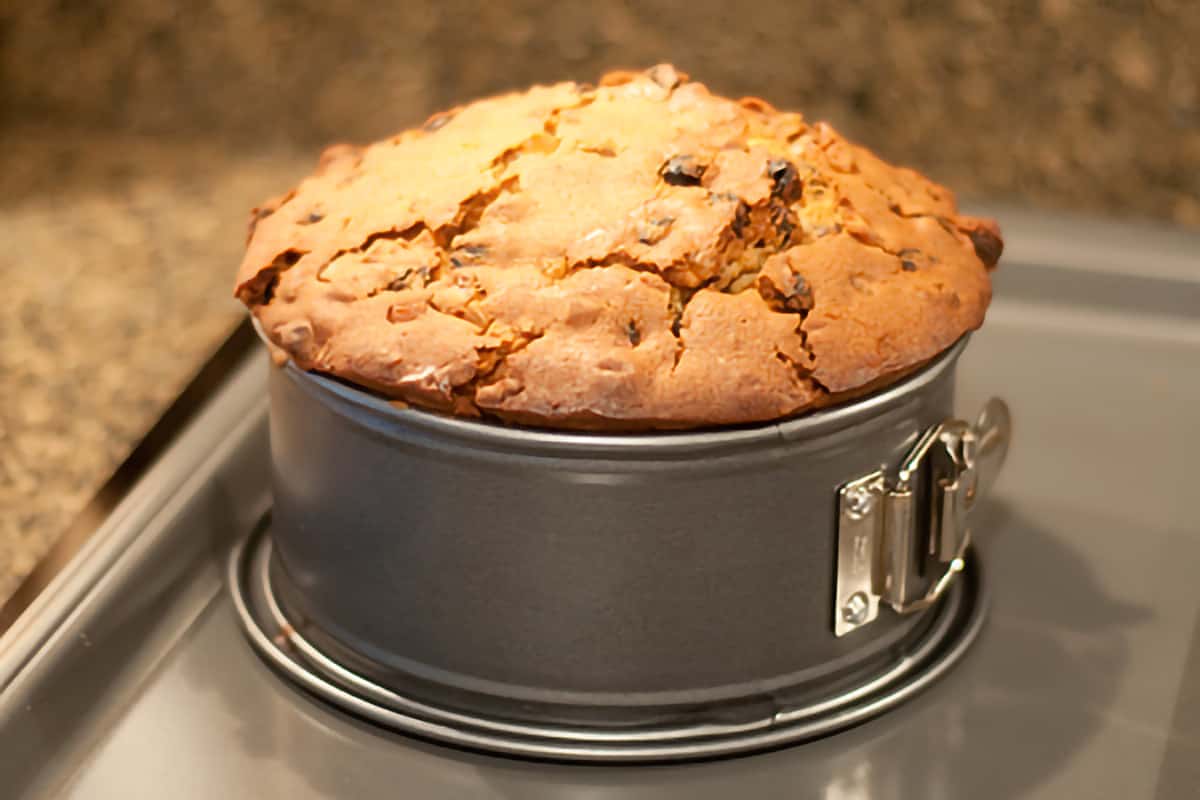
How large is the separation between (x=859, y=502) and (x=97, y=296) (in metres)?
0.82

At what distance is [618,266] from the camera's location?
0.92 metres

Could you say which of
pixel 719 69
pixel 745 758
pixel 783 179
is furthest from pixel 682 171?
pixel 719 69

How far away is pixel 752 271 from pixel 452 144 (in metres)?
0.21

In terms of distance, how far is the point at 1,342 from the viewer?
1374 mm

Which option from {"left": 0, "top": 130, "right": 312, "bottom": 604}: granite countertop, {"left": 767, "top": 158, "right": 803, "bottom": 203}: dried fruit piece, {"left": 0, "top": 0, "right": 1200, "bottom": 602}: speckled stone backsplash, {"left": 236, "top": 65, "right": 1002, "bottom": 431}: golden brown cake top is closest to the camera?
{"left": 236, "top": 65, "right": 1002, "bottom": 431}: golden brown cake top

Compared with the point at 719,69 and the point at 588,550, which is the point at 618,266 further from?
the point at 719,69

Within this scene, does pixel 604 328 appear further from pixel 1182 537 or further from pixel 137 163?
pixel 137 163

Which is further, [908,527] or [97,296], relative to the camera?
[97,296]

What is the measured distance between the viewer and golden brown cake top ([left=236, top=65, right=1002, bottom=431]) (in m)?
0.87

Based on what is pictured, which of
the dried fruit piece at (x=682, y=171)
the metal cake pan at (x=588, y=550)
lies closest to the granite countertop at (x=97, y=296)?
the metal cake pan at (x=588, y=550)

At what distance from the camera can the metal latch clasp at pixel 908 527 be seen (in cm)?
92

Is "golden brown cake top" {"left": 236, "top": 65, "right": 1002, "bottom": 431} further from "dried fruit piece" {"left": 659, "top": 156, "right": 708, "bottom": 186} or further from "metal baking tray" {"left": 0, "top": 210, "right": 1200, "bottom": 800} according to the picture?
"metal baking tray" {"left": 0, "top": 210, "right": 1200, "bottom": 800}

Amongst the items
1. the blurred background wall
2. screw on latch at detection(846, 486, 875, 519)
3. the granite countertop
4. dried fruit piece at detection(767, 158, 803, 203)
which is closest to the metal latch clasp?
screw on latch at detection(846, 486, 875, 519)

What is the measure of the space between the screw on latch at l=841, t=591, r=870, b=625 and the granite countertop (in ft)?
1.70
